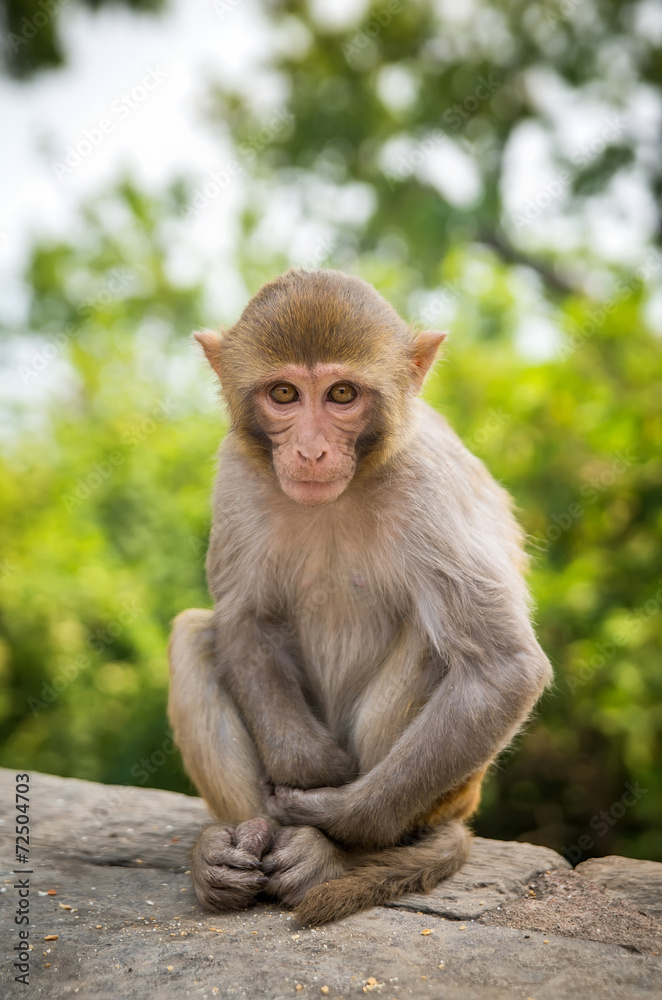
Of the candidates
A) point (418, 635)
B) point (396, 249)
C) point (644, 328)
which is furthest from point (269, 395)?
point (396, 249)

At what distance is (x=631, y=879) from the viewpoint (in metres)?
4.57

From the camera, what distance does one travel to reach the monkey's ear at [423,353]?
14.7ft

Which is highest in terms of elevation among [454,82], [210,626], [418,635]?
[454,82]

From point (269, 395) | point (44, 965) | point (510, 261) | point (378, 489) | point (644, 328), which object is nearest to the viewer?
point (44, 965)

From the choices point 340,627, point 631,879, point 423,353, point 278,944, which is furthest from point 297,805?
point 423,353

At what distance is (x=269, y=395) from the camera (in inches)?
166

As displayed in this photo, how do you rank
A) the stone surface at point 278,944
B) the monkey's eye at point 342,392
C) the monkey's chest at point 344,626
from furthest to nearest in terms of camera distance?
the monkey's chest at point 344,626
the monkey's eye at point 342,392
the stone surface at point 278,944

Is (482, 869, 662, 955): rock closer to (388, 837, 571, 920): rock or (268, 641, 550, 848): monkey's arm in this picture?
(388, 837, 571, 920): rock

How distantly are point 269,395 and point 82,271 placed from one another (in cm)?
1100

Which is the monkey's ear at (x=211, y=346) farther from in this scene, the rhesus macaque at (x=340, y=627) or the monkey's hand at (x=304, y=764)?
the monkey's hand at (x=304, y=764)

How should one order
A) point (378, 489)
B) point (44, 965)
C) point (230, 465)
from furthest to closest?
1. point (230, 465)
2. point (378, 489)
3. point (44, 965)

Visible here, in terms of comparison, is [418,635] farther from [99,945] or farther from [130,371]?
[130,371]

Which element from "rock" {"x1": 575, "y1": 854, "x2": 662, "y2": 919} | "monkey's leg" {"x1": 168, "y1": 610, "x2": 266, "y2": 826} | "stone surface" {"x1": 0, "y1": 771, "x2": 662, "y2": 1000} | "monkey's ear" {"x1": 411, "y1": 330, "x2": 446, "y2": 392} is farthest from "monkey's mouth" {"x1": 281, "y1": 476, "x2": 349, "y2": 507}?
Result: "rock" {"x1": 575, "y1": 854, "x2": 662, "y2": 919}

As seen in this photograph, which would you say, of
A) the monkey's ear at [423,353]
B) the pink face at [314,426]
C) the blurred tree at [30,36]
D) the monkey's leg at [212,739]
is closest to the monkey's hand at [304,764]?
the monkey's leg at [212,739]
